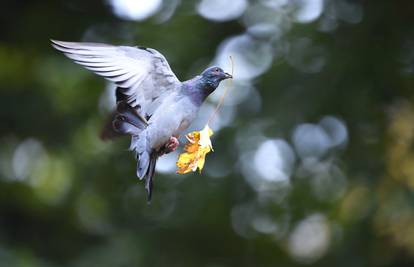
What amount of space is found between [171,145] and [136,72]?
281mm

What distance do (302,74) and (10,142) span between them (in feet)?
10.3

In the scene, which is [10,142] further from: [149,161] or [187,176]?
[149,161]

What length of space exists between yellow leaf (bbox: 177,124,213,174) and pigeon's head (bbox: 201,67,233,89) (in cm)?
18

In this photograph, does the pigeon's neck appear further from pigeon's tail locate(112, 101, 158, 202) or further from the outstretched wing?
pigeon's tail locate(112, 101, 158, 202)

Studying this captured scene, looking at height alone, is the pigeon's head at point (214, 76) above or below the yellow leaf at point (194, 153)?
above

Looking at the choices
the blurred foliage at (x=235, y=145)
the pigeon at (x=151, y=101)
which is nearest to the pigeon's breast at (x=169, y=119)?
the pigeon at (x=151, y=101)

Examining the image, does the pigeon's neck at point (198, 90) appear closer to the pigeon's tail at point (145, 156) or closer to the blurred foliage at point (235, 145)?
the pigeon's tail at point (145, 156)

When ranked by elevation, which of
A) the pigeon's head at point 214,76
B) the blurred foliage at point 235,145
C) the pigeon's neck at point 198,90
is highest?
the blurred foliage at point 235,145

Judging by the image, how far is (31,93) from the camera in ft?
27.5

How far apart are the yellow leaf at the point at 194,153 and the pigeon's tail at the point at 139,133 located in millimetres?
143

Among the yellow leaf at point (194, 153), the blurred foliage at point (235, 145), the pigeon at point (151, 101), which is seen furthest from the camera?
the blurred foliage at point (235, 145)

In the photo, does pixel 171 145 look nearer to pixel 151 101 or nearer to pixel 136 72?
pixel 151 101

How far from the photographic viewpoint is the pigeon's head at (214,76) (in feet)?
9.53

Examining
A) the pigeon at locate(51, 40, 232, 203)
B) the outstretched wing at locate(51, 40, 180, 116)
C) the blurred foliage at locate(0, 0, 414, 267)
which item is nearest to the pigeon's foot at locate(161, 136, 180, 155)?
the pigeon at locate(51, 40, 232, 203)
